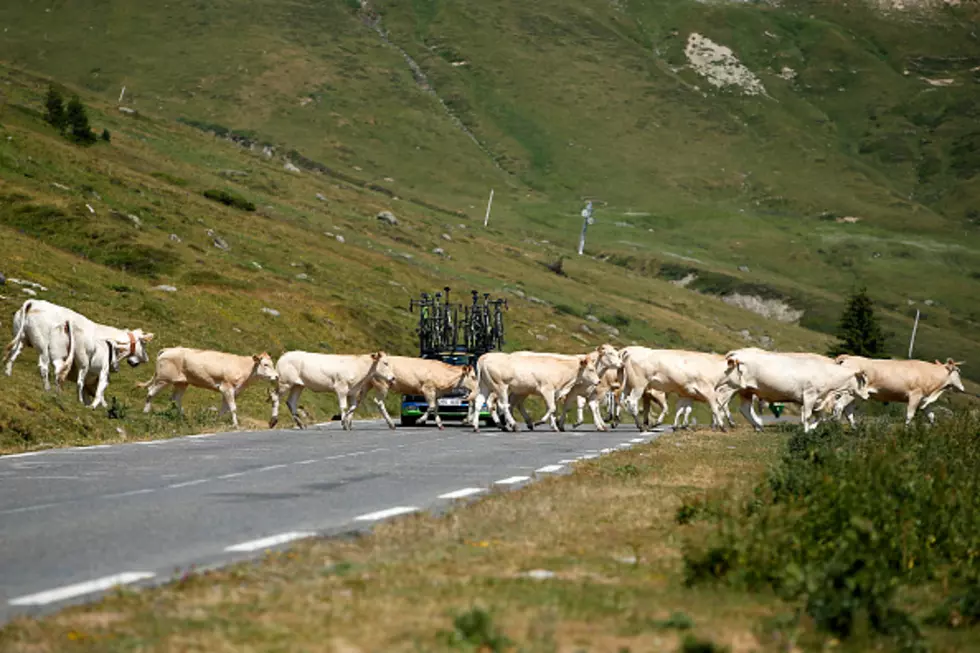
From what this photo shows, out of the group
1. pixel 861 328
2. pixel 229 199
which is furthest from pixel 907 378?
pixel 229 199

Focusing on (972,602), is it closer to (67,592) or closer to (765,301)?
(67,592)

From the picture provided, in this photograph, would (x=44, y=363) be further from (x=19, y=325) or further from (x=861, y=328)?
(x=861, y=328)

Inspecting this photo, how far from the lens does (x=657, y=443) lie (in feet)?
98.8

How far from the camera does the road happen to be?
36.7ft

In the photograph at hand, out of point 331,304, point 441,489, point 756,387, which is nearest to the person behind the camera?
point 441,489

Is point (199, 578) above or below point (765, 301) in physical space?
below

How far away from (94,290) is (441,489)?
33.6 metres

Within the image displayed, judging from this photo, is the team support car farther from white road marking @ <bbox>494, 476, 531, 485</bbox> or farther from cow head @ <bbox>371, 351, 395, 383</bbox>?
white road marking @ <bbox>494, 476, 531, 485</bbox>

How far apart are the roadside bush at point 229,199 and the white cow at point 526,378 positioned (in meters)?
51.6

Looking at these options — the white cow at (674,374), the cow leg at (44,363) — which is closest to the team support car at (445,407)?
the white cow at (674,374)

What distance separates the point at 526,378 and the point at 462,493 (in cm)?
2234

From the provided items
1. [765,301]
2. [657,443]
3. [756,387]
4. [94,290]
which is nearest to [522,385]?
[756,387]

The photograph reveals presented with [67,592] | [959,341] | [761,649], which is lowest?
[67,592]

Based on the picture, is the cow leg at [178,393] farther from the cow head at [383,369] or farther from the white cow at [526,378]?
the white cow at [526,378]
